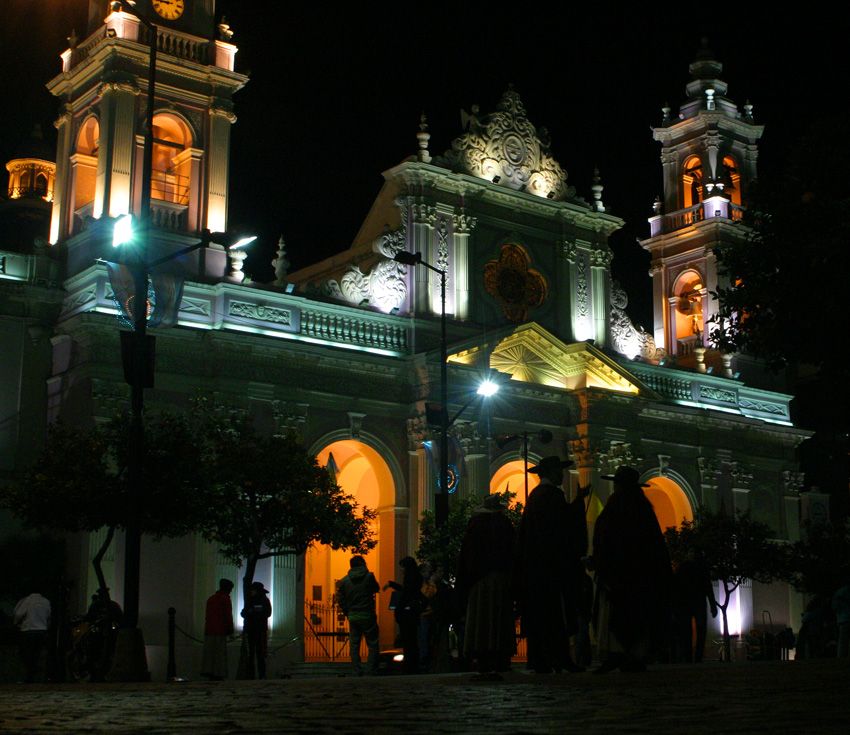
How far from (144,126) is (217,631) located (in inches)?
724

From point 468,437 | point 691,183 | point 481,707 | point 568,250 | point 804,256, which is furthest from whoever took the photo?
point 691,183

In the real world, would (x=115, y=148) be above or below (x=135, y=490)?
above

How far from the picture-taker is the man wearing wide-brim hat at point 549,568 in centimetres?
1328

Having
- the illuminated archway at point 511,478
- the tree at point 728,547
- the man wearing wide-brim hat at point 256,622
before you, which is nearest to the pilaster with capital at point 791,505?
the tree at point 728,547

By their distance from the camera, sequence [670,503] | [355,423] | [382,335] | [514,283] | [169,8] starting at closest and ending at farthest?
1. [169,8]
2. [355,423]
3. [382,335]
4. [514,283]
5. [670,503]

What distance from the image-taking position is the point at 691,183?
53.7m

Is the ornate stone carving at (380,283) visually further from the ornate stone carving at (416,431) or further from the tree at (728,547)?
the tree at (728,547)

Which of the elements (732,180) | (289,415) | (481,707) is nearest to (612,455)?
(289,415)

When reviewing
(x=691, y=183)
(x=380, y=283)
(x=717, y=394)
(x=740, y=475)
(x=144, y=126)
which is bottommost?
(x=740, y=475)

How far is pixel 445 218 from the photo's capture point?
141 ft

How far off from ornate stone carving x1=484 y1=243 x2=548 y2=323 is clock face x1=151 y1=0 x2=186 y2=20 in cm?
1228

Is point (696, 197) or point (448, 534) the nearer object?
point (448, 534)

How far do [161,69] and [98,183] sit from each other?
12.5 ft

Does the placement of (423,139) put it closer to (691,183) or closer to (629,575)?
(691,183)
